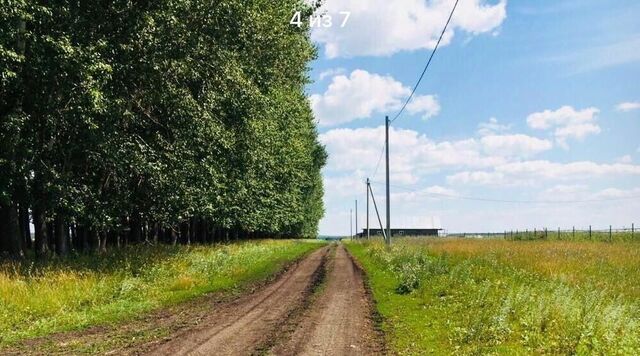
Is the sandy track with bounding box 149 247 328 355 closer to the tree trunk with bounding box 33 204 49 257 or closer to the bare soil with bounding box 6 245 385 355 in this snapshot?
the bare soil with bounding box 6 245 385 355

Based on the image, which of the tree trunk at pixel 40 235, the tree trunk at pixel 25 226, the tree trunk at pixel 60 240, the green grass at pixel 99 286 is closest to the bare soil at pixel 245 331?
the green grass at pixel 99 286

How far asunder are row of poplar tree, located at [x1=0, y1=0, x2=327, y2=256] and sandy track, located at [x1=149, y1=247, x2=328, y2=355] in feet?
24.8

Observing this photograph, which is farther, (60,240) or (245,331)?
(60,240)

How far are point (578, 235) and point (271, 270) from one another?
5005 cm

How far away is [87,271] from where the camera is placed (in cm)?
1831

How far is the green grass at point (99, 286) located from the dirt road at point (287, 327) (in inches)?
106

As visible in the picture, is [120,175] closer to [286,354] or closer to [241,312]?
[241,312]

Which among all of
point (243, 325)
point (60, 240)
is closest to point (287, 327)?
point (243, 325)

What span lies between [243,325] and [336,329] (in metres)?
2.19

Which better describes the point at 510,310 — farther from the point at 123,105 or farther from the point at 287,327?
the point at 123,105

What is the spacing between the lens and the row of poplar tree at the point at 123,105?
1741 centimetres

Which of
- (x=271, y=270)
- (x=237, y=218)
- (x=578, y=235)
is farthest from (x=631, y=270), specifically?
(x=578, y=235)

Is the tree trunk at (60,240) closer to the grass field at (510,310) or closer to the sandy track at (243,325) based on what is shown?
the sandy track at (243,325)

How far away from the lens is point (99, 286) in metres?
16.6
